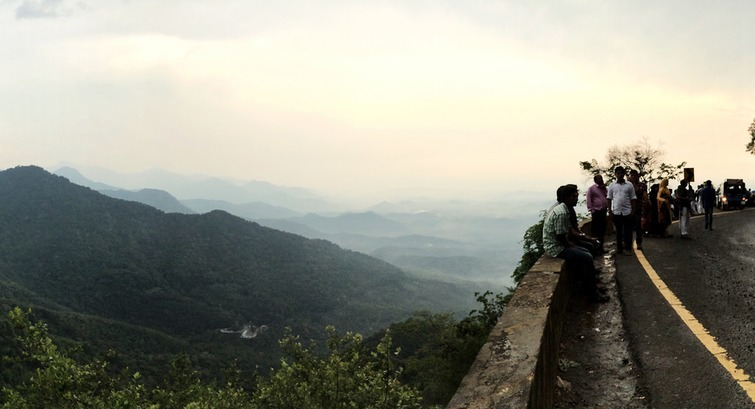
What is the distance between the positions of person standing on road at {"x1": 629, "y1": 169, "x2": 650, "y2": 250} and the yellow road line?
11.0 ft

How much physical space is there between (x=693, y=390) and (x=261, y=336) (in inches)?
5864

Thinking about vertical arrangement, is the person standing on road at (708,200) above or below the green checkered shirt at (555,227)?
above

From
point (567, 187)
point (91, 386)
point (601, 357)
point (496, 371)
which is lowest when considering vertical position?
point (91, 386)

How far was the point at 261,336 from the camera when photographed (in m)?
144

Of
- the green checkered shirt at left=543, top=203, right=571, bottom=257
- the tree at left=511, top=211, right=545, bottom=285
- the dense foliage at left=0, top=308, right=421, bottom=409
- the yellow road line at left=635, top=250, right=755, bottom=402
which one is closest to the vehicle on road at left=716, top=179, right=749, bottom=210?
the tree at left=511, top=211, right=545, bottom=285

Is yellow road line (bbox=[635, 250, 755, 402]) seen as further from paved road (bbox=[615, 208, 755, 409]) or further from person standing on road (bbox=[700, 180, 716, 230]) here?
person standing on road (bbox=[700, 180, 716, 230])

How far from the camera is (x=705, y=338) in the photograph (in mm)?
5379

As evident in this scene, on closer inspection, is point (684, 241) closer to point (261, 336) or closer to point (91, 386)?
point (91, 386)

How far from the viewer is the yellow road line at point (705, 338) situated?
4.15m

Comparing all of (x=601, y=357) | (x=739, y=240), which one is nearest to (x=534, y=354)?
(x=601, y=357)

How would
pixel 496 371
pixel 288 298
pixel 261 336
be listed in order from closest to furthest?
pixel 496 371 < pixel 261 336 < pixel 288 298

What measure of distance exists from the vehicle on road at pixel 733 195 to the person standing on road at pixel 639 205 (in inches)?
873

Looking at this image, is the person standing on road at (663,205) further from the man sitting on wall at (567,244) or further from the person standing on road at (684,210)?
the man sitting on wall at (567,244)

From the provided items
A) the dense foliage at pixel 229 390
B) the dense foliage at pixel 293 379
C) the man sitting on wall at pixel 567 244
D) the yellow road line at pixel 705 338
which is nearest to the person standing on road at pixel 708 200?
the dense foliage at pixel 293 379
